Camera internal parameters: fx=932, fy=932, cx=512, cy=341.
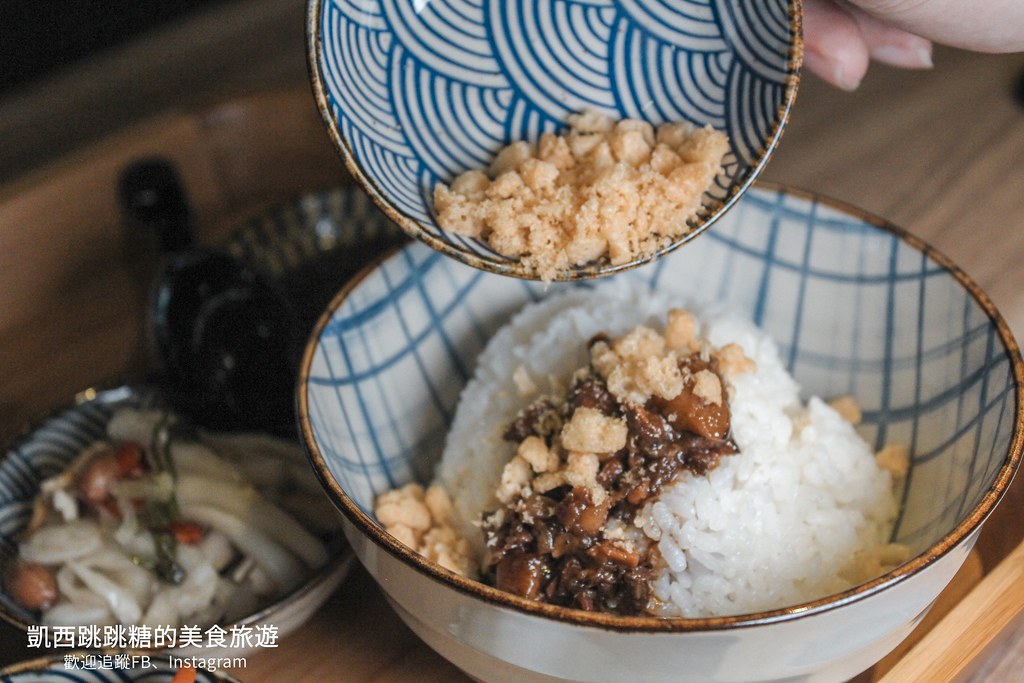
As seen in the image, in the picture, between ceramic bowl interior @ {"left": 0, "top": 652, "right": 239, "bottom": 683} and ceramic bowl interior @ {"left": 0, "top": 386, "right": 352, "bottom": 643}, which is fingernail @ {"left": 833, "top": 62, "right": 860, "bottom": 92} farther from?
ceramic bowl interior @ {"left": 0, "top": 652, "right": 239, "bottom": 683}

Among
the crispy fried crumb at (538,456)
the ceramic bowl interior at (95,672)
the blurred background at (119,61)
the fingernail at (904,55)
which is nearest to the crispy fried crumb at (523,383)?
the crispy fried crumb at (538,456)

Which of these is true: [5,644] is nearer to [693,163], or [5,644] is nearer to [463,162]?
[463,162]

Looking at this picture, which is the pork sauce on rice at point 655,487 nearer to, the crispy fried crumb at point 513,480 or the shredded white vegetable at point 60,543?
the crispy fried crumb at point 513,480

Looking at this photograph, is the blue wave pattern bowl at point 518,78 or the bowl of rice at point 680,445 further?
the blue wave pattern bowl at point 518,78

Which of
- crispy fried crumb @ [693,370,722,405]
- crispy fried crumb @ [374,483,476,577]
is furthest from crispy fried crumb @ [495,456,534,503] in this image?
crispy fried crumb @ [693,370,722,405]

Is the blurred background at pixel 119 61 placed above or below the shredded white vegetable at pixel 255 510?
above

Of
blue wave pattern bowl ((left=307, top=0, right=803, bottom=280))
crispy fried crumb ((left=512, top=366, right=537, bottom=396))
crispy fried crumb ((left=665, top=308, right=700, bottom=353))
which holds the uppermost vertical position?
blue wave pattern bowl ((left=307, top=0, right=803, bottom=280))

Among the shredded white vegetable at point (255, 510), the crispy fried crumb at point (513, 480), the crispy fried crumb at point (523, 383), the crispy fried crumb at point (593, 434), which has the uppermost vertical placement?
the crispy fried crumb at point (593, 434)

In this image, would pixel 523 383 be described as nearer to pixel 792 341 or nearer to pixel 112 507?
pixel 792 341
